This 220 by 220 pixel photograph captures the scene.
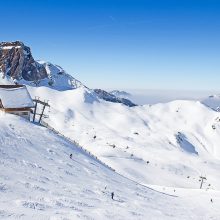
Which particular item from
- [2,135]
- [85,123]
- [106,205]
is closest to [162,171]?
[2,135]

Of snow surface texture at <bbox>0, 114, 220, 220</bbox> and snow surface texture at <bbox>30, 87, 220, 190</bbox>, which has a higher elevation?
snow surface texture at <bbox>0, 114, 220, 220</bbox>

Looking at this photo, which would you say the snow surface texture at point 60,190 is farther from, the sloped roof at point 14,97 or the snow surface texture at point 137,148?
the snow surface texture at point 137,148

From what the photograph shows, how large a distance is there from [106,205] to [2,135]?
18370 millimetres

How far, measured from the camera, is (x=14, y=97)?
6106 centimetres

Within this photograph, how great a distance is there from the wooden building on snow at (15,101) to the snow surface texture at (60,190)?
4.24 m

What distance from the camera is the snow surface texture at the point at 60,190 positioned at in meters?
24.4

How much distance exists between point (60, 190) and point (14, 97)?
33.8 meters

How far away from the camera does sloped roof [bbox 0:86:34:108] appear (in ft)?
193

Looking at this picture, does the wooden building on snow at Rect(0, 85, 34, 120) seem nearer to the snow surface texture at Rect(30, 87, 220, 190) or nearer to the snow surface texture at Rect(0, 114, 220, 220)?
the snow surface texture at Rect(0, 114, 220, 220)

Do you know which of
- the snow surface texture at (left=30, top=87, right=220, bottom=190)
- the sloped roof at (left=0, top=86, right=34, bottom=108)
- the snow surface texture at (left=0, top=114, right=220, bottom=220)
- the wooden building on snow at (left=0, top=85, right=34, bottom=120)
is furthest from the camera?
the snow surface texture at (left=30, top=87, right=220, bottom=190)

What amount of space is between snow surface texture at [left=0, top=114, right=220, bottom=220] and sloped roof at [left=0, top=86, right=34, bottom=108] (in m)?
4.84

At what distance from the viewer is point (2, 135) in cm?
4309

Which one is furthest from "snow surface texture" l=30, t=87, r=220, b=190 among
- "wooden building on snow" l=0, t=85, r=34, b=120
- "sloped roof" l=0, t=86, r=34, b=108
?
"sloped roof" l=0, t=86, r=34, b=108

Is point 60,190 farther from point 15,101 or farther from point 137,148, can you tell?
point 137,148
